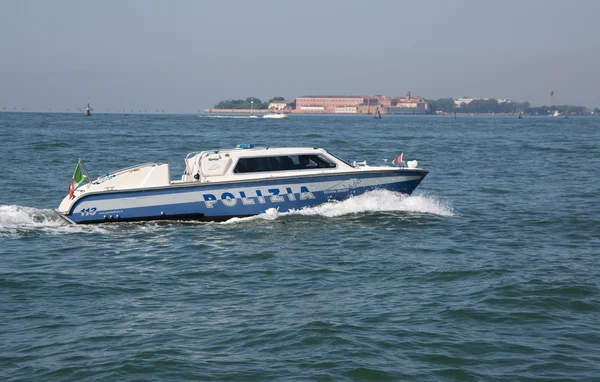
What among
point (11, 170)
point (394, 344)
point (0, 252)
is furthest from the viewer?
point (11, 170)

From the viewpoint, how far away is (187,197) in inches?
786

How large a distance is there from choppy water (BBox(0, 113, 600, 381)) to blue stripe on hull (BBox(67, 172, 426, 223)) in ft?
0.99

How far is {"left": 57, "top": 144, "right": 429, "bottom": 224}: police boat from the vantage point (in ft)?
64.3

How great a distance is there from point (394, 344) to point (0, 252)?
1072 cm

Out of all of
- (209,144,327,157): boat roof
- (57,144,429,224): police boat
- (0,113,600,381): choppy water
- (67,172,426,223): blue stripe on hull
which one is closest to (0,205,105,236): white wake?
(0,113,600,381): choppy water

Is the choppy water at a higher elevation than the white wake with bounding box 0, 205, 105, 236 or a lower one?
lower

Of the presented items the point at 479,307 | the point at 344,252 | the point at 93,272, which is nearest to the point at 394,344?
the point at 479,307

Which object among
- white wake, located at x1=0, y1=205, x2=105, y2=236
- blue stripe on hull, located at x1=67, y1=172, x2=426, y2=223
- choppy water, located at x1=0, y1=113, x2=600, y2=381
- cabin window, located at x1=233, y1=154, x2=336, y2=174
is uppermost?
cabin window, located at x1=233, y1=154, x2=336, y2=174

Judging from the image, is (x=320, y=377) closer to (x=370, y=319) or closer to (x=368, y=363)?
(x=368, y=363)

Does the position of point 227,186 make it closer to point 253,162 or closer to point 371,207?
point 253,162

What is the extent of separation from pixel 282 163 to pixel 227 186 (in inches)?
74.0

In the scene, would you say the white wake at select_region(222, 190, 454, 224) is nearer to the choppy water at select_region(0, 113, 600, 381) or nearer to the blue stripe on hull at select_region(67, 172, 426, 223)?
the choppy water at select_region(0, 113, 600, 381)

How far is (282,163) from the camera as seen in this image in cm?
2088

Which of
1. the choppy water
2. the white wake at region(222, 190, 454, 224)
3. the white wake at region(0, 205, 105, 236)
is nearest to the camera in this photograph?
the choppy water
